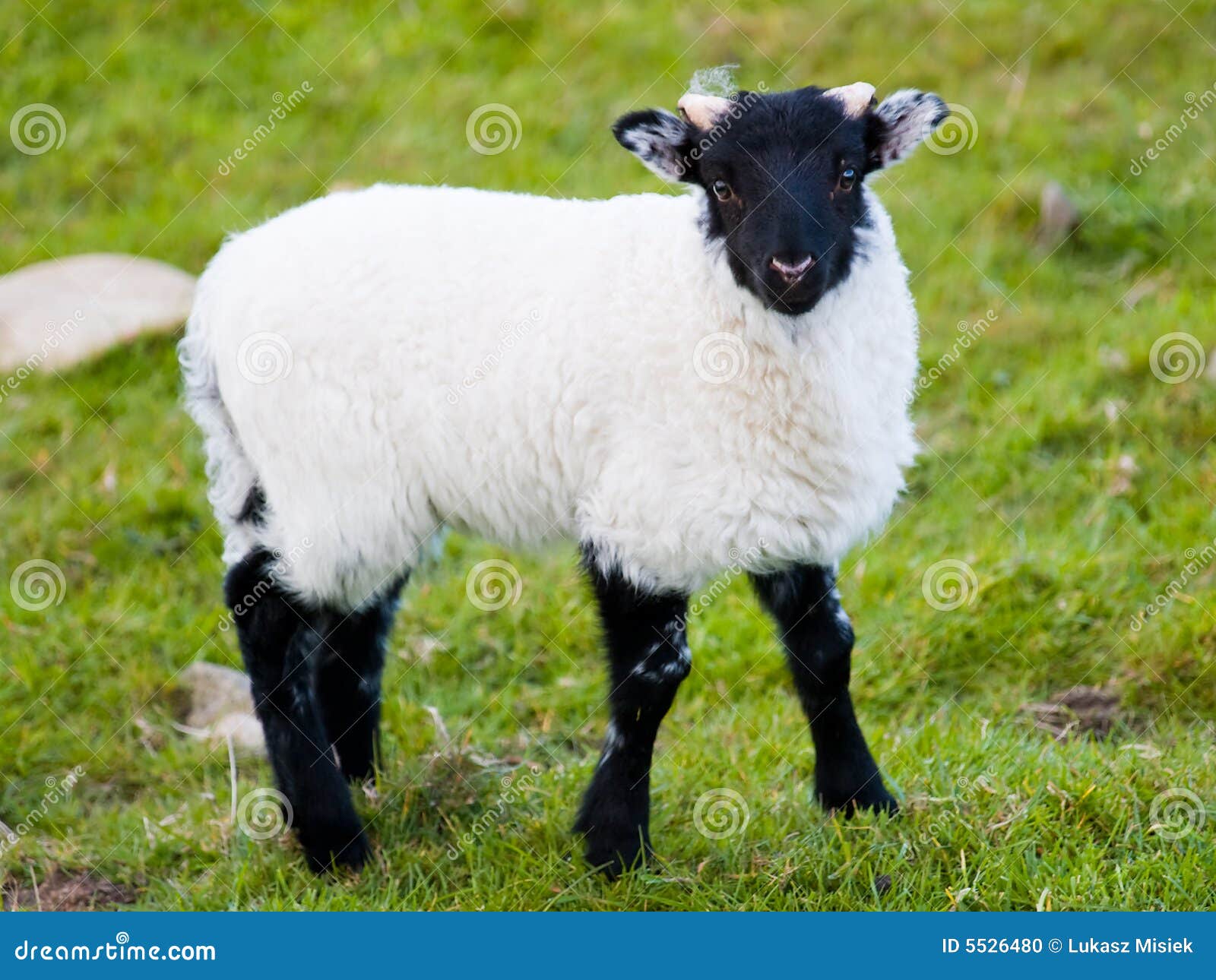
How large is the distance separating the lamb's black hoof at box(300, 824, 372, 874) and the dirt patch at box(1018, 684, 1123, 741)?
2569mm

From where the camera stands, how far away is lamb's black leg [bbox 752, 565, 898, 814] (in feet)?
15.3

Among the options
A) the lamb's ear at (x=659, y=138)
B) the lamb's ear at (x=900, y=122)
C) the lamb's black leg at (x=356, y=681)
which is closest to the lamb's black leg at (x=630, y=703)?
the lamb's black leg at (x=356, y=681)

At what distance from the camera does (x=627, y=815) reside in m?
4.53

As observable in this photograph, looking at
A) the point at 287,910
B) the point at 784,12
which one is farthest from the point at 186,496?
the point at 784,12

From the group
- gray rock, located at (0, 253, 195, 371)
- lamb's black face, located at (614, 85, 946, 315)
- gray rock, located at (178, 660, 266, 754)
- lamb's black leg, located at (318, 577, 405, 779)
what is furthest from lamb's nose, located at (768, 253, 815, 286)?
gray rock, located at (0, 253, 195, 371)

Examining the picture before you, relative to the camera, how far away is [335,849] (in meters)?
4.81

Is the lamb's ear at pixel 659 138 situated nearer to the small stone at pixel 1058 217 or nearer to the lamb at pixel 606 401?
the lamb at pixel 606 401

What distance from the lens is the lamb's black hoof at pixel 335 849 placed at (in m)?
4.79

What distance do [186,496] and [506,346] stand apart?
133 inches

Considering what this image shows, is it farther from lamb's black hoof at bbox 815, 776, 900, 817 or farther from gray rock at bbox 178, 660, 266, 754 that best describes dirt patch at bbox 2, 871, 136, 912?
lamb's black hoof at bbox 815, 776, 900, 817

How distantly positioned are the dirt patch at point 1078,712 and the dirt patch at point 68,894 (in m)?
3.42

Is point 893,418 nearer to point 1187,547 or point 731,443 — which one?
point 731,443

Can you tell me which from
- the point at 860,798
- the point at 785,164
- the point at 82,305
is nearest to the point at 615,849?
the point at 860,798

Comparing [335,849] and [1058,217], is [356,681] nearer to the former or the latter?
[335,849]
